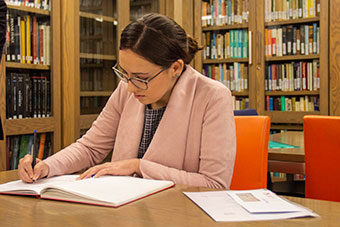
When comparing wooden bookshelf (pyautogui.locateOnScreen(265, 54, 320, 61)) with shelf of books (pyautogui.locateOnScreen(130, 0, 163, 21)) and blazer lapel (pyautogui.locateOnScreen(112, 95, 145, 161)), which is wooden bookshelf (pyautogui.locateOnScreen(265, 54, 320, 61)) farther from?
blazer lapel (pyautogui.locateOnScreen(112, 95, 145, 161))

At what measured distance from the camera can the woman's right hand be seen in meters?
1.21

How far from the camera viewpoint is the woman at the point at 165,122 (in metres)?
1.29

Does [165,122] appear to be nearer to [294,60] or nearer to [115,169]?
[115,169]

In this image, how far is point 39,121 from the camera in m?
2.77

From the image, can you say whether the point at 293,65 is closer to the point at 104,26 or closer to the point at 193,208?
the point at 104,26

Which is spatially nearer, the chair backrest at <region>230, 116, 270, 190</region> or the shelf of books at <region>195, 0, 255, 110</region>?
the chair backrest at <region>230, 116, 270, 190</region>

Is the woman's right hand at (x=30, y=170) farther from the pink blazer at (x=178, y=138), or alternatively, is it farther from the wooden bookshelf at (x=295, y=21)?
the wooden bookshelf at (x=295, y=21)

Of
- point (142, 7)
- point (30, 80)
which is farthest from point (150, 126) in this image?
point (142, 7)

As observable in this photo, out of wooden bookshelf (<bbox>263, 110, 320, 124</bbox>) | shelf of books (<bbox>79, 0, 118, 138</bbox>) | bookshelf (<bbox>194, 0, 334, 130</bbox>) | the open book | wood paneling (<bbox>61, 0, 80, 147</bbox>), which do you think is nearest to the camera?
the open book

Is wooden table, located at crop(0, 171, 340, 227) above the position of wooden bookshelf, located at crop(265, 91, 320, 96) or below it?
below

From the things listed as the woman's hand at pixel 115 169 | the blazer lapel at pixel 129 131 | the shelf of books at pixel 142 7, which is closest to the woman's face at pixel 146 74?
the blazer lapel at pixel 129 131

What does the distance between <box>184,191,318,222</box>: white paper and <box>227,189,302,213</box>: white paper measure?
1cm

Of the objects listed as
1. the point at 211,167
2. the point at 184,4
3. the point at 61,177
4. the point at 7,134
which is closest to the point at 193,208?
the point at 211,167

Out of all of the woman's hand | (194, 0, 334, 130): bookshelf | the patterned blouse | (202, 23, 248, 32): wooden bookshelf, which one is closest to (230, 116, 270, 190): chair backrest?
the patterned blouse
